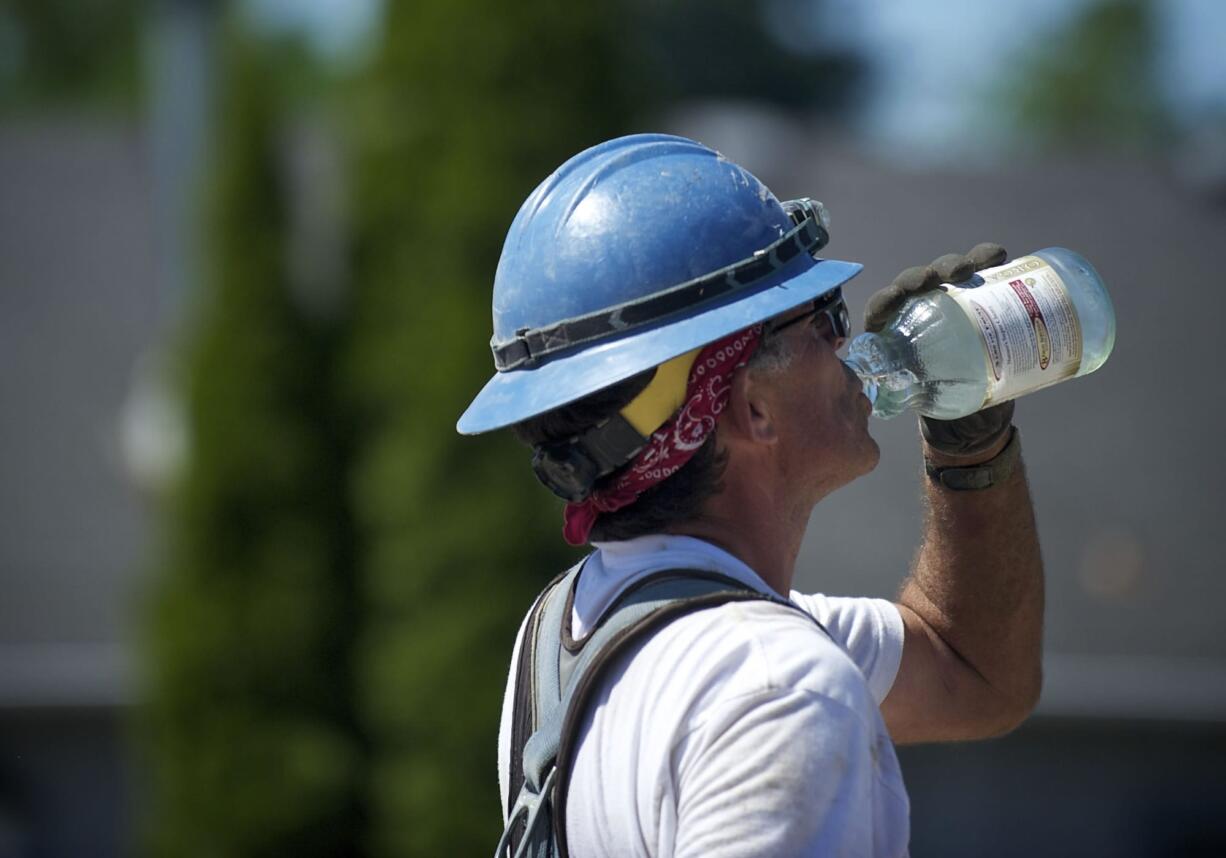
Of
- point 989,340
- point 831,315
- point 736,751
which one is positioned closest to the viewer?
point 736,751

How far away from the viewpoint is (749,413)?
218cm

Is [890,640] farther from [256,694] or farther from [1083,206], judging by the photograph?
[1083,206]

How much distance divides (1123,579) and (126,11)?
32.2 metres

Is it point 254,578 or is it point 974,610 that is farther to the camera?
point 254,578

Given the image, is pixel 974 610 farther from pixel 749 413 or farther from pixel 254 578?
pixel 254 578

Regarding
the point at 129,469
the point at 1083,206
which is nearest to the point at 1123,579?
the point at 1083,206

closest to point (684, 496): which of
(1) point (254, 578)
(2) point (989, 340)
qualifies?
(2) point (989, 340)

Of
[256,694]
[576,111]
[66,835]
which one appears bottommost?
[66,835]

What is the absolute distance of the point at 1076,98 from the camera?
46.7 meters

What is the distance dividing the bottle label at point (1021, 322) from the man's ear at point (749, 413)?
46 cm

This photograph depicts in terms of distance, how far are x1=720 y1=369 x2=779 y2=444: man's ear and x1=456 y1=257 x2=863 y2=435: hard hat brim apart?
119 mm

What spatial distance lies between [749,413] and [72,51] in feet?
130

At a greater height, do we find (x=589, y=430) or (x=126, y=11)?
(x=126, y=11)

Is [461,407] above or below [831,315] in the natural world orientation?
below
